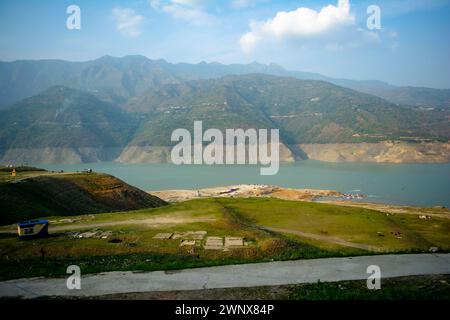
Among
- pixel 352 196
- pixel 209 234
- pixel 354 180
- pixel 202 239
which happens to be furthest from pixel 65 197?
pixel 354 180

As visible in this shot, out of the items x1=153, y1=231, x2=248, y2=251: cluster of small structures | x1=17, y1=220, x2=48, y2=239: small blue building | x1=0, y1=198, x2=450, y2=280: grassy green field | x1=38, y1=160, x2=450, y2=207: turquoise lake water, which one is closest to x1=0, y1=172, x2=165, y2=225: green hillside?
x1=0, y1=198, x2=450, y2=280: grassy green field

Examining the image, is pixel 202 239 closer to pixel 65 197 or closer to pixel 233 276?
pixel 233 276

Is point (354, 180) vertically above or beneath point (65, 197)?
beneath

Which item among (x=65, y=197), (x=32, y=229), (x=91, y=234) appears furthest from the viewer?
(x=65, y=197)

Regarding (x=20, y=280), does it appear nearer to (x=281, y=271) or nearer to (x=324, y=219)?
(x=281, y=271)

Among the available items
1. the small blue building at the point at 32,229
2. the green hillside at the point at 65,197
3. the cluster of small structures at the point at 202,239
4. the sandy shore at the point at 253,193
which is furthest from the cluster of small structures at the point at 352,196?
the small blue building at the point at 32,229

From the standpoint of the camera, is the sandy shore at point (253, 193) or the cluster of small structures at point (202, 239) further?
the sandy shore at point (253, 193)

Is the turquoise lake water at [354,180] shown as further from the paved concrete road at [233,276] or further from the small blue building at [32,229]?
the paved concrete road at [233,276]

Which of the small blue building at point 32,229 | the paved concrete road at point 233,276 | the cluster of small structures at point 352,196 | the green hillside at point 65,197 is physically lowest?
the cluster of small structures at point 352,196
